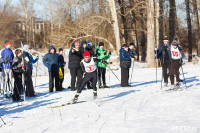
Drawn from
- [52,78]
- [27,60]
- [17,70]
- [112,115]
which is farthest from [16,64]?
[112,115]

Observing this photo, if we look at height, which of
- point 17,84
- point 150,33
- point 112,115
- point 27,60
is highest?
point 150,33

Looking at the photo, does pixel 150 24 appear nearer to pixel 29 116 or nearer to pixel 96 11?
pixel 96 11

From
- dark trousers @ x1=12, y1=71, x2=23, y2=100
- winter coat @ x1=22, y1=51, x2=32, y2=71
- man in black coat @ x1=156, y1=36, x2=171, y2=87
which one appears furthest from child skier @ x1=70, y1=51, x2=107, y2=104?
man in black coat @ x1=156, y1=36, x2=171, y2=87

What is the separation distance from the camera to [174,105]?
273 inches

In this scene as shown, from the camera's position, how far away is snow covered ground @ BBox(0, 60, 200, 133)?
5094mm

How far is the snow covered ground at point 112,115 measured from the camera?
16.7 feet

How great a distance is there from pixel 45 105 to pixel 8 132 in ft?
8.49

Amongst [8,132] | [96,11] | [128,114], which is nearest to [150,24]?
[96,11]

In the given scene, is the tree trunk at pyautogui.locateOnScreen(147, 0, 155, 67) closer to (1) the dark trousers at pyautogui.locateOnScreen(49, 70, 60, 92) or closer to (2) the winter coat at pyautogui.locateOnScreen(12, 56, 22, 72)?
(1) the dark trousers at pyautogui.locateOnScreen(49, 70, 60, 92)

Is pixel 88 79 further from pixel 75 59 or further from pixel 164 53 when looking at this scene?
pixel 164 53

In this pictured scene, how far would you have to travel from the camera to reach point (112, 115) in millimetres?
6121

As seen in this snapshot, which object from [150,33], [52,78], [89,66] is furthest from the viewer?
[150,33]

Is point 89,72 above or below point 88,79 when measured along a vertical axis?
above

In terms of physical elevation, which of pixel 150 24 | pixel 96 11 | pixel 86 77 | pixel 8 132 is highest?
pixel 96 11
